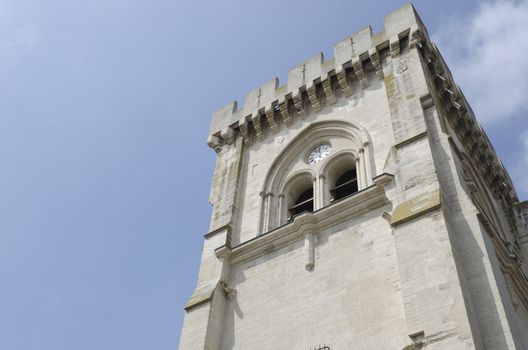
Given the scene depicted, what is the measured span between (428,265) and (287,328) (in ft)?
11.3

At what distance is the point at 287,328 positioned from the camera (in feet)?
41.9

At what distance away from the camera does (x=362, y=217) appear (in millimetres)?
13875

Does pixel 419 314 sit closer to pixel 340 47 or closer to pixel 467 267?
pixel 467 267

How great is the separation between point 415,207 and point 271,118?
7.96m

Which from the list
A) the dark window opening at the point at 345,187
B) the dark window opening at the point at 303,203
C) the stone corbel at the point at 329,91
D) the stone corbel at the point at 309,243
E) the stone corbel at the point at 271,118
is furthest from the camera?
the stone corbel at the point at 271,118

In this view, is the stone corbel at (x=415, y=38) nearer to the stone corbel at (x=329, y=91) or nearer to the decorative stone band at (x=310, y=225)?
the stone corbel at (x=329, y=91)

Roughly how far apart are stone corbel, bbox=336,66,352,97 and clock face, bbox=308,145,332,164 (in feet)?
5.97

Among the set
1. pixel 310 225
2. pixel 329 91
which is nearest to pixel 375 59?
pixel 329 91

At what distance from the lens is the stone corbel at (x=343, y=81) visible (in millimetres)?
18136

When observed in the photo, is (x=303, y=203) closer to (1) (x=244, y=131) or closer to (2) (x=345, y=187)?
(2) (x=345, y=187)

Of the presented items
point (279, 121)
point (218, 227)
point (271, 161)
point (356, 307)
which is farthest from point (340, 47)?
point (356, 307)

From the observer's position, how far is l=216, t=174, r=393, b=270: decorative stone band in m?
13.8

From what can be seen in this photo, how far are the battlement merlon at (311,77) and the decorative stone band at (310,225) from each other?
5008 millimetres

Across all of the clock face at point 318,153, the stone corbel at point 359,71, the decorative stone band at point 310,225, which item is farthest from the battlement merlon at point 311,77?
the decorative stone band at point 310,225
